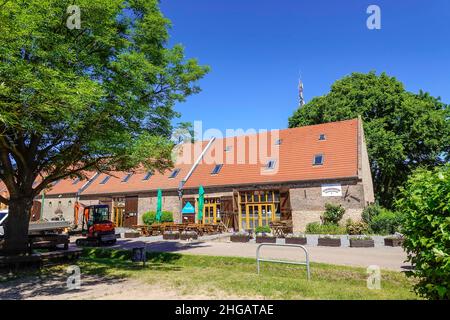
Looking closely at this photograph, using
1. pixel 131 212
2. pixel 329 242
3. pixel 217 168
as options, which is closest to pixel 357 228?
pixel 329 242

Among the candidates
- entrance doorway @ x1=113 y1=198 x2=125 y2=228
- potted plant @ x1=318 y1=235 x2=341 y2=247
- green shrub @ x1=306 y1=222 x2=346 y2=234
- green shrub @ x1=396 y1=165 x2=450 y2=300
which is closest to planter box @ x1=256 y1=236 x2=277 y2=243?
potted plant @ x1=318 y1=235 x2=341 y2=247

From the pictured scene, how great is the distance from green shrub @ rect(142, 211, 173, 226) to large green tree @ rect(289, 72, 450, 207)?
16.8 meters

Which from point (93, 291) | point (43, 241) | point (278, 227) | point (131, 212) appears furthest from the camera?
point (131, 212)

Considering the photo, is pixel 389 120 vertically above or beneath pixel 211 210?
above

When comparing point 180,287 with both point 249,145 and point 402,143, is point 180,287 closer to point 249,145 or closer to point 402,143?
point 249,145

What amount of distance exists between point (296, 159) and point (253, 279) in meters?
18.0

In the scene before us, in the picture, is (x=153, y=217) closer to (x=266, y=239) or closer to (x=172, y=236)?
(x=172, y=236)

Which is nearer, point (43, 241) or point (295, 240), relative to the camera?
point (43, 241)

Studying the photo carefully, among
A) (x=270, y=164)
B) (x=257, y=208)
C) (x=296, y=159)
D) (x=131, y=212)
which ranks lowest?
(x=131, y=212)

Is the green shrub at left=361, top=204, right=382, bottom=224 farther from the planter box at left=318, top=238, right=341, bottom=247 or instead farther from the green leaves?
the green leaves

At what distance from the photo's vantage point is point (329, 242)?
640 inches

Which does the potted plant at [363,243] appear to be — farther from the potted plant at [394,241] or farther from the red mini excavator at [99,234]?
the red mini excavator at [99,234]

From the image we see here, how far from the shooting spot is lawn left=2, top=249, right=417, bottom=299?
6836 mm

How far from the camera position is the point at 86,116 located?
905cm
